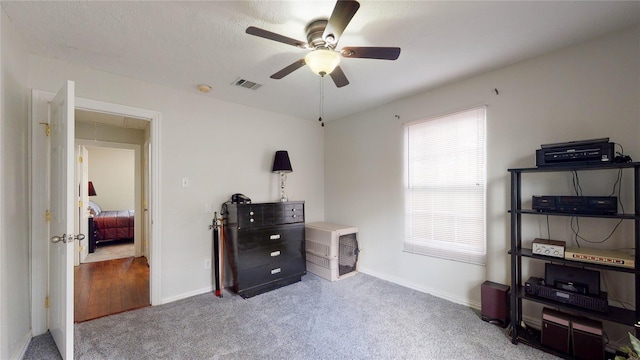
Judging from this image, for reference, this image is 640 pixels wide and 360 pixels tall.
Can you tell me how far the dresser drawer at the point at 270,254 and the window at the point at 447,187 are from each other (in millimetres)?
1411

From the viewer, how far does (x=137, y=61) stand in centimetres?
241

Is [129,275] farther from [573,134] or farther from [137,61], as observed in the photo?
[573,134]

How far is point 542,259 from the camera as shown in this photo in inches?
82.5

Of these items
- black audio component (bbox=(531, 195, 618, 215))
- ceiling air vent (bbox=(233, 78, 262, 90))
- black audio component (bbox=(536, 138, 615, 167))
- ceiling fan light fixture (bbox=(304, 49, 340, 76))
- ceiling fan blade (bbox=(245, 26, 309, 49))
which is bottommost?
black audio component (bbox=(531, 195, 618, 215))

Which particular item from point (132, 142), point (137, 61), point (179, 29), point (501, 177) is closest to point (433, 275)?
point (501, 177)

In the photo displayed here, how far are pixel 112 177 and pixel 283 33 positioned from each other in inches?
304

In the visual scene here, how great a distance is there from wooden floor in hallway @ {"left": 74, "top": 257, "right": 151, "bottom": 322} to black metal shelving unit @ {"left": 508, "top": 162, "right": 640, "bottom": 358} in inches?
138

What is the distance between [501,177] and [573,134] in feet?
2.01

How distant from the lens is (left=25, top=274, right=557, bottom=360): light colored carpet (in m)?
2.04

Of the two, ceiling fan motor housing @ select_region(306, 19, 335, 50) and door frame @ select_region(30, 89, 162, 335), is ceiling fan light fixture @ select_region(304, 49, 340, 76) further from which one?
door frame @ select_region(30, 89, 162, 335)

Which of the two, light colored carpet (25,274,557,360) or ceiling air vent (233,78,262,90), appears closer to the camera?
light colored carpet (25,274,557,360)

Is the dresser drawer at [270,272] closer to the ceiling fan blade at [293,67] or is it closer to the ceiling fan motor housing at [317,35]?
the ceiling fan blade at [293,67]

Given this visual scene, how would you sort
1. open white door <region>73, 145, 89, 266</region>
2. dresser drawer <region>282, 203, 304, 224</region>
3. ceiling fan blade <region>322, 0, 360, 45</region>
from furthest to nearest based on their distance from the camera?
open white door <region>73, 145, 89, 266</region>
dresser drawer <region>282, 203, 304, 224</region>
ceiling fan blade <region>322, 0, 360, 45</region>

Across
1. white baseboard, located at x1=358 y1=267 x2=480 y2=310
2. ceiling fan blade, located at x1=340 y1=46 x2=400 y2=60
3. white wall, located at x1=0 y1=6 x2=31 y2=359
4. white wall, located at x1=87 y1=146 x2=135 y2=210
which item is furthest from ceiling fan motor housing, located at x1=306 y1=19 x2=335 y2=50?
white wall, located at x1=87 y1=146 x2=135 y2=210
